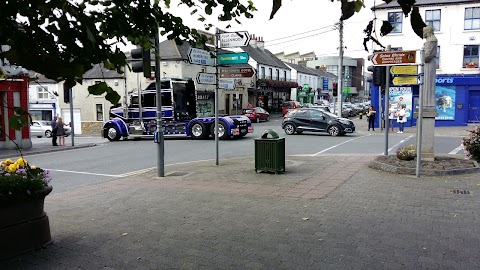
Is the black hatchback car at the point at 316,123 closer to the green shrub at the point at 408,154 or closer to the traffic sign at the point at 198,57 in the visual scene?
the green shrub at the point at 408,154

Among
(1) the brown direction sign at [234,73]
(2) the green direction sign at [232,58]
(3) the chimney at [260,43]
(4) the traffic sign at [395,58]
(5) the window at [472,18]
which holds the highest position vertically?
(3) the chimney at [260,43]

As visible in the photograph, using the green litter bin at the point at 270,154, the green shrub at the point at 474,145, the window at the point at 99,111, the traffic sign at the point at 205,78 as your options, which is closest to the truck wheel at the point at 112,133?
the traffic sign at the point at 205,78

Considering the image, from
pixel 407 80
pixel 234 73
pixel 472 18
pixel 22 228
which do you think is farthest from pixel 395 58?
pixel 472 18

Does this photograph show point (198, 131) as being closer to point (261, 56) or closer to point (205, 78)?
point (205, 78)

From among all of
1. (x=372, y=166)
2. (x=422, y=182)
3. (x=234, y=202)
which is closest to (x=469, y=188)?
(x=422, y=182)

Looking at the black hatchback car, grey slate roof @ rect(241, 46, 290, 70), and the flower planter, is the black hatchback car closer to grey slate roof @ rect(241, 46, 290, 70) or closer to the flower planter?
the flower planter

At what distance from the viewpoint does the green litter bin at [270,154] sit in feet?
31.4

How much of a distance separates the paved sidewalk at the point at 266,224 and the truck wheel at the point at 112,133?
14.6m

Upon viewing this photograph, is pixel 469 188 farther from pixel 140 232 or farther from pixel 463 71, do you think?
pixel 463 71

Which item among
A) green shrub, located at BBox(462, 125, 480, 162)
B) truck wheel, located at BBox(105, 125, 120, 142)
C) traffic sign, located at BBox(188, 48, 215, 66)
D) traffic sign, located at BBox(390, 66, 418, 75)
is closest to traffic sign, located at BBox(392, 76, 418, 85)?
traffic sign, located at BBox(390, 66, 418, 75)

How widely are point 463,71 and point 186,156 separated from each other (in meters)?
23.3

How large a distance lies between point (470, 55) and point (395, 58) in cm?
2356

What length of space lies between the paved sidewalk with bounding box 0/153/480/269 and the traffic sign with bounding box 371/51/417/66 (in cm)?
264

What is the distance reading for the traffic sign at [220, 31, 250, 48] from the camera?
402 inches
